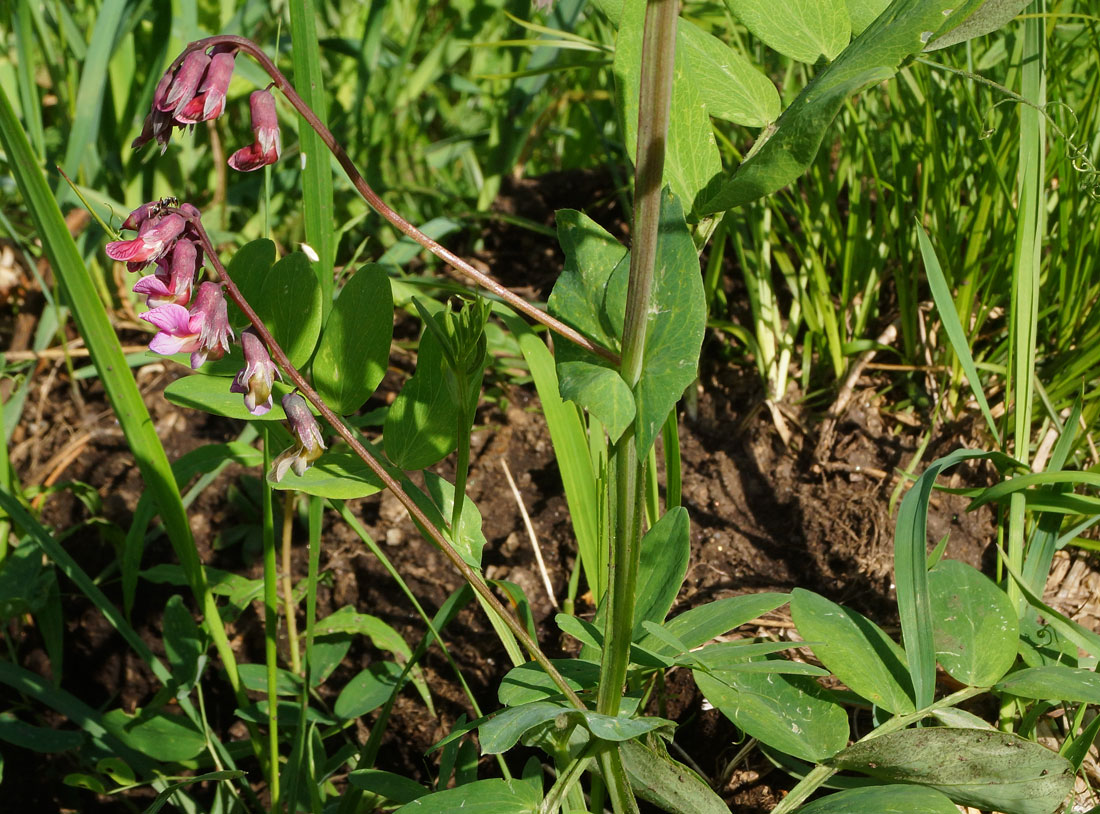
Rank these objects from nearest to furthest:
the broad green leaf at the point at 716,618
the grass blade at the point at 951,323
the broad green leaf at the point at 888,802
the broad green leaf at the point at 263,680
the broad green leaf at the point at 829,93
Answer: the broad green leaf at the point at 829,93
the broad green leaf at the point at 888,802
the broad green leaf at the point at 716,618
the grass blade at the point at 951,323
the broad green leaf at the point at 263,680

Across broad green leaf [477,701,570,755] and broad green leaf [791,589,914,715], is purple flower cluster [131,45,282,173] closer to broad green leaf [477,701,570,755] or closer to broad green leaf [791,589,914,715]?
broad green leaf [477,701,570,755]

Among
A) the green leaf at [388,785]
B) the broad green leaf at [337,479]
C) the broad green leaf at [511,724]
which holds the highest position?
the broad green leaf at [337,479]

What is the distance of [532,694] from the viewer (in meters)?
0.92

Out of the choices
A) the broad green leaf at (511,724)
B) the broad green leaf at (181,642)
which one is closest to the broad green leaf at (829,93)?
the broad green leaf at (511,724)

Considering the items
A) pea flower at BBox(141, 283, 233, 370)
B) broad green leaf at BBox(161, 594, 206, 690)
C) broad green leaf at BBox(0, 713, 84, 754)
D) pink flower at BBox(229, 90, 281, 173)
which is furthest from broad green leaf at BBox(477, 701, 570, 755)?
broad green leaf at BBox(0, 713, 84, 754)

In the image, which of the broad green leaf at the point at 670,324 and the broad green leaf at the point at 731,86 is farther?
the broad green leaf at the point at 731,86

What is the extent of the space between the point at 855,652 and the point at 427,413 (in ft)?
1.72

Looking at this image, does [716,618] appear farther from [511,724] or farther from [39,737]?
[39,737]

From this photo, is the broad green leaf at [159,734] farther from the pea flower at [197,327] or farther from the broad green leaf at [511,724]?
the pea flower at [197,327]

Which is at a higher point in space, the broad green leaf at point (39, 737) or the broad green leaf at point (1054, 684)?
the broad green leaf at point (1054, 684)

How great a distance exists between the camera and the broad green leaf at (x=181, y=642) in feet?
4.27

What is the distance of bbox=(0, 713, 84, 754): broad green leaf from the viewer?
1279 millimetres

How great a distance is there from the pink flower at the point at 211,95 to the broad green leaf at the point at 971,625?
89 cm

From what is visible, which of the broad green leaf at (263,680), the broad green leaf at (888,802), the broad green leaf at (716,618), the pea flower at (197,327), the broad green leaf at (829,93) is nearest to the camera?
the broad green leaf at (829,93)
